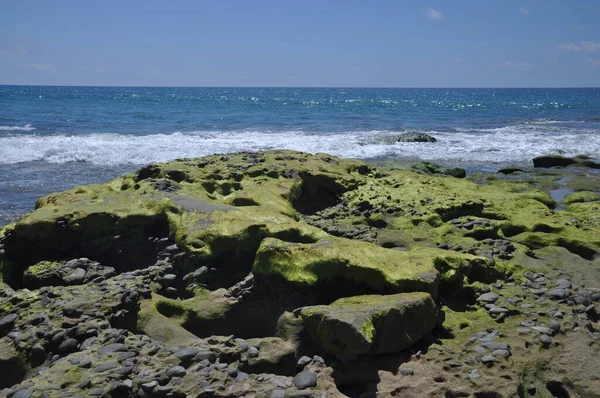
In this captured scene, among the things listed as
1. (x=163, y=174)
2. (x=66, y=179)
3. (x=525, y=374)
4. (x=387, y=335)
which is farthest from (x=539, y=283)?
(x=66, y=179)

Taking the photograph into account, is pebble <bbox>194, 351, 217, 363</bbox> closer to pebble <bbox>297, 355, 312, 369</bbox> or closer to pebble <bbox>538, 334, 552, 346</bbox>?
pebble <bbox>297, 355, 312, 369</bbox>

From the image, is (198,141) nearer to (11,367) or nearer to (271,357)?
(11,367)

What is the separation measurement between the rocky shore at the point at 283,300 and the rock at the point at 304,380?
28 mm

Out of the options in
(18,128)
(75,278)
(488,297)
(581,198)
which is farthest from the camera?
(18,128)

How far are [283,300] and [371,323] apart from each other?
156 cm

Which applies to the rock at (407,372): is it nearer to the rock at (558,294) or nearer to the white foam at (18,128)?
the rock at (558,294)

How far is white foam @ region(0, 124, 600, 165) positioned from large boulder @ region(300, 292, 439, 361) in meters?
17.6

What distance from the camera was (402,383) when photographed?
5281 millimetres

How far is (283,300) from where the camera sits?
22.1ft

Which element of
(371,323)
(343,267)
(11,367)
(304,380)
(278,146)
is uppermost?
(343,267)

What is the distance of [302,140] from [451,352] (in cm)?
2514

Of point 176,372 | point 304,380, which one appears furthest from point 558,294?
point 176,372

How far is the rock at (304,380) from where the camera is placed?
16.7 ft

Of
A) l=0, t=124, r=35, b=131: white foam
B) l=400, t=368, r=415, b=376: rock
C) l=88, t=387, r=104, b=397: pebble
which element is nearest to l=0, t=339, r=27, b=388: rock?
l=88, t=387, r=104, b=397: pebble
